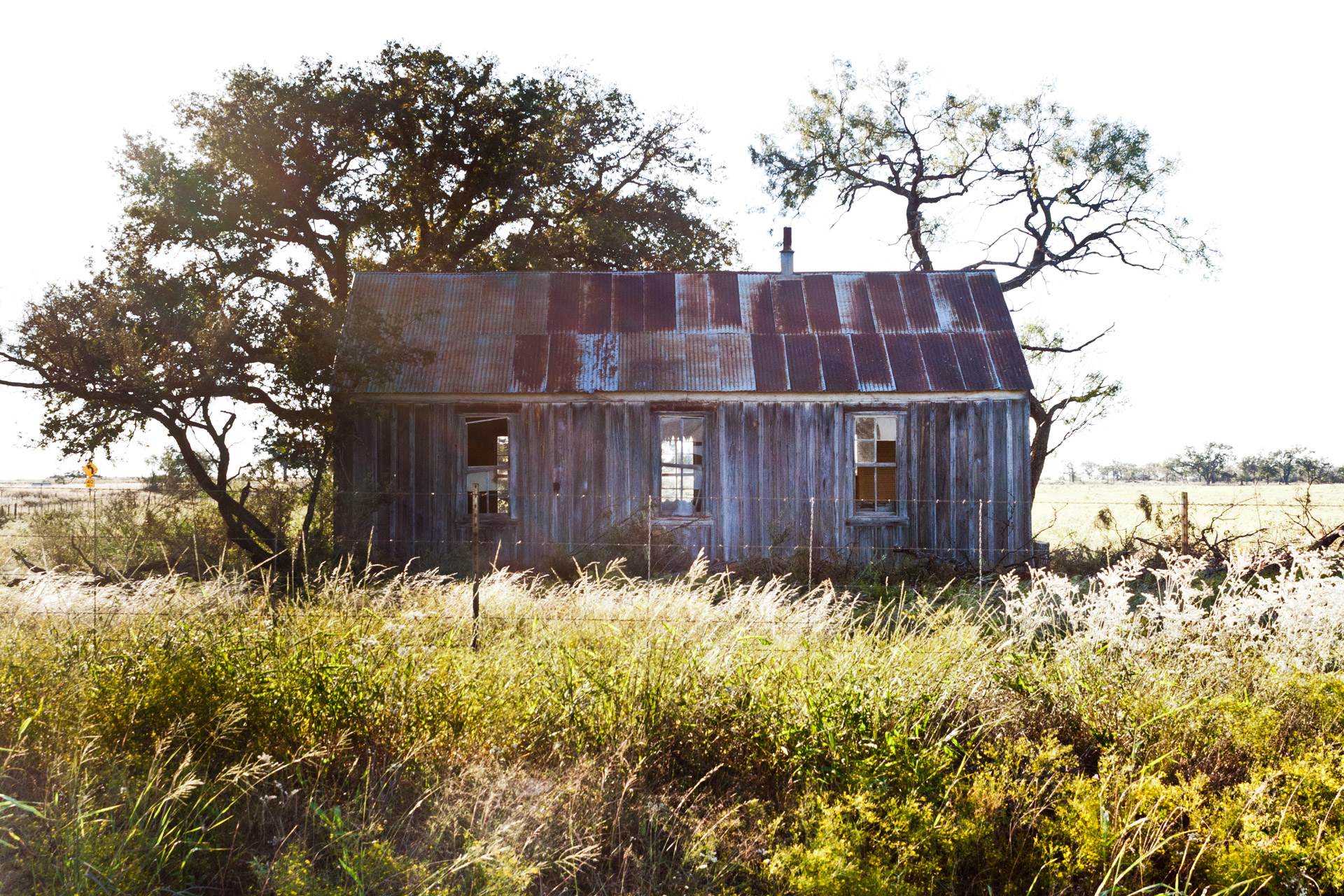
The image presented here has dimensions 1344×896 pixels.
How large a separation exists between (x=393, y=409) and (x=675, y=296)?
5008 mm

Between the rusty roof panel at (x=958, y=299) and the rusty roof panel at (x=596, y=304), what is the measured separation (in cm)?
560

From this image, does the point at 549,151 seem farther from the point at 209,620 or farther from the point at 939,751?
the point at 939,751

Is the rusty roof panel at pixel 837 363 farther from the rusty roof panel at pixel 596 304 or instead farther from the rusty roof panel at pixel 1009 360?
the rusty roof panel at pixel 596 304

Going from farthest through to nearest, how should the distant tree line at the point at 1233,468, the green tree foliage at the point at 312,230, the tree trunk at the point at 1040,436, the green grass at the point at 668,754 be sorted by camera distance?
the distant tree line at the point at 1233,468 < the tree trunk at the point at 1040,436 < the green tree foliage at the point at 312,230 < the green grass at the point at 668,754

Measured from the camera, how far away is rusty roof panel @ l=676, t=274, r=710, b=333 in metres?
13.7

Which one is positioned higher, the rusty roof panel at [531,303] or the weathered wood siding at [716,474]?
the rusty roof panel at [531,303]

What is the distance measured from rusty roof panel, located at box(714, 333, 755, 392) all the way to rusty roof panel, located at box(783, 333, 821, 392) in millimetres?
599

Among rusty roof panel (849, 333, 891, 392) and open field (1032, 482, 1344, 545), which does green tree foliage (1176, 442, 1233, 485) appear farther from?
rusty roof panel (849, 333, 891, 392)

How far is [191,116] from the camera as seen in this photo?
1859 centimetres

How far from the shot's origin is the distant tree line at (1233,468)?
54.4 metres

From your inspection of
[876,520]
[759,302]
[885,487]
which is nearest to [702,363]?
[759,302]

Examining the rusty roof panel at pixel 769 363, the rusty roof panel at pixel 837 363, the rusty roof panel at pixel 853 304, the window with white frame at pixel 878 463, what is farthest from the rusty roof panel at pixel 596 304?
A: the window with white frame at pixel 878 463

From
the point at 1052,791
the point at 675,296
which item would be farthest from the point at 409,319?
the point at 1052,791

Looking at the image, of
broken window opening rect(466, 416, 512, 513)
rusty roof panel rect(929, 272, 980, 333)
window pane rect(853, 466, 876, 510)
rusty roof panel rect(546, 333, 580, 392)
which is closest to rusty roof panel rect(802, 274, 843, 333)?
rusty roof panel rect(929, 272, 980, 333)
